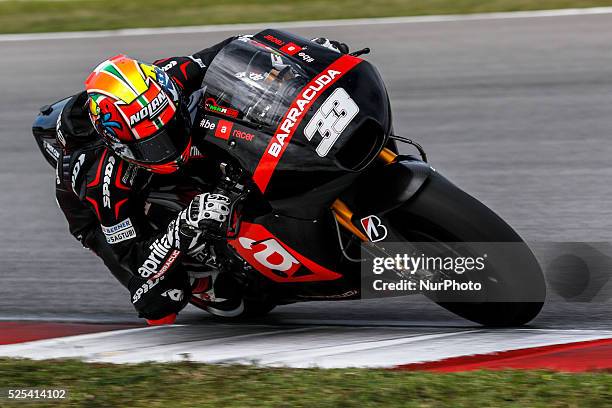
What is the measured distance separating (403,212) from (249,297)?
111 cm

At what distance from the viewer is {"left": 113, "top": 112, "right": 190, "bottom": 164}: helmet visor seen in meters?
4.18

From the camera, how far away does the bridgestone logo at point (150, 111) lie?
4.14 m

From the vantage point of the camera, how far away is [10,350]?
181 inches

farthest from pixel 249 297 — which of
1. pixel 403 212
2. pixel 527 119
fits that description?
pixel 527 119

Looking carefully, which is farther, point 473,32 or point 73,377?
point 473,32

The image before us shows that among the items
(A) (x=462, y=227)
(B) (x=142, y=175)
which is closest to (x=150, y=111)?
(B) (x=142, y=175)

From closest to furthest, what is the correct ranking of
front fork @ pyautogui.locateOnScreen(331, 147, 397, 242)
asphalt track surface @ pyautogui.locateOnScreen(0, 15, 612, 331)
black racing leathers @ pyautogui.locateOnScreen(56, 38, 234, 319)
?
front fork @ pyautogui.locateOnScreen(331, 147, 397, 242)
black racing leathers @ pyautogui.locateOnScreen(56, 38, 234, 319)
asphalt track surface @ pyautogui.locateOnScreen(0, 15, 612, 331)

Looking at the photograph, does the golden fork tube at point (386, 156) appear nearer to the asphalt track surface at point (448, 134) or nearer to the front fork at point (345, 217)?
the front fork at point (345, 217)

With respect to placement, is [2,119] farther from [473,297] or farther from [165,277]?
[473,297]

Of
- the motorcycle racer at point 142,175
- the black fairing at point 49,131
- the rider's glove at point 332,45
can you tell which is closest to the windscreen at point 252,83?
the motorcycle racer at point 142,175

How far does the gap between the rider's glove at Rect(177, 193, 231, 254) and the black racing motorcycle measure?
101 millimetres

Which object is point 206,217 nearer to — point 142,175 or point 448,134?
point 142,175

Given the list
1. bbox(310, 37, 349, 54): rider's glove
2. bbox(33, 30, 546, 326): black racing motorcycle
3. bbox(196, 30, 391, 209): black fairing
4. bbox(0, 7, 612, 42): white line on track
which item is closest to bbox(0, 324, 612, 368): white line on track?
bbox(33, 30, 546, 326): black racing motorcycle

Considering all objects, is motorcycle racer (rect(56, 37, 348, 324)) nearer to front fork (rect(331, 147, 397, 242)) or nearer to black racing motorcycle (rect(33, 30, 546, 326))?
black racing motorcycle (rect(33, 30, 546, 326))
